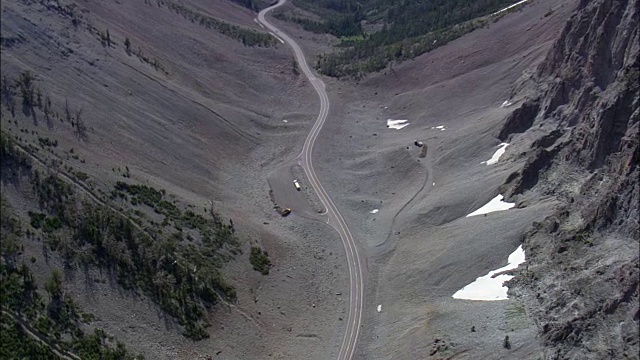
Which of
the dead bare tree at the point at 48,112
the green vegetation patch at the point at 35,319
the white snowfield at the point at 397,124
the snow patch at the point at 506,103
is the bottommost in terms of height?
the white snowfield at the point at 397,124

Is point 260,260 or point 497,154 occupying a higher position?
point 497,154

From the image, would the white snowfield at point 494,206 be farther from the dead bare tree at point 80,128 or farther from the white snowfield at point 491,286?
the dead bare tree at point 80,128

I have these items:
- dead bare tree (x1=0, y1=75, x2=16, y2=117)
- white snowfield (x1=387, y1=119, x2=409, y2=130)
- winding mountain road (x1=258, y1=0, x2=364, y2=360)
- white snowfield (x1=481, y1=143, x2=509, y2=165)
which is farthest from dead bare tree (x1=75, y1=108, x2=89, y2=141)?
white snowfield (x1=387, y1=119, x2=409, y2=130)

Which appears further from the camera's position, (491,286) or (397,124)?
(397,124)

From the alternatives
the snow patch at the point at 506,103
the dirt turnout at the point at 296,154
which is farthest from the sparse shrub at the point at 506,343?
the snow patch at the point at 506,103

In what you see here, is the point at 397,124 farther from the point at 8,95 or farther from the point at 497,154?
the point at 8,95

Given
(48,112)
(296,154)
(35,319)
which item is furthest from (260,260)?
(296,154)

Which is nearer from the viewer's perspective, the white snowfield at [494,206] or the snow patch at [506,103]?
the white snowfield at [494,206]
